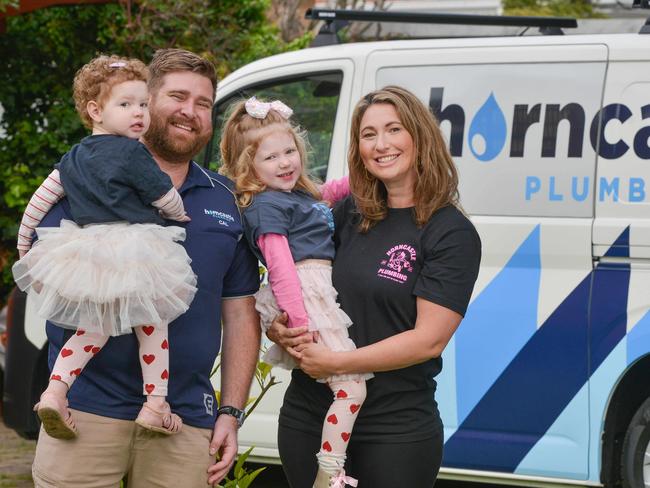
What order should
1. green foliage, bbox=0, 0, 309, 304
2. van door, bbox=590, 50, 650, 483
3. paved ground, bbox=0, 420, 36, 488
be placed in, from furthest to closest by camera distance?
green foliage, bbox=0, 0, 309, 304 < paved ground, bbox=0, 420, 36, 488 < van door, bbox=590, 50, 650, 483

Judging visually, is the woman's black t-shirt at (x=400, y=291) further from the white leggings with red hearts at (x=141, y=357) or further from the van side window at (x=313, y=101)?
the van side window at (x=313, y=101)

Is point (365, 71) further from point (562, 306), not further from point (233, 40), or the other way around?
point (233, 40)

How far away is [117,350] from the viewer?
324 cm

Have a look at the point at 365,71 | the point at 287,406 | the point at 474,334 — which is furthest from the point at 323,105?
the point at 287,406

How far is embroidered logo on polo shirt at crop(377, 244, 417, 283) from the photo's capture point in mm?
3439

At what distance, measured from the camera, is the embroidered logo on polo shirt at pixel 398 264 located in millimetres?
3439

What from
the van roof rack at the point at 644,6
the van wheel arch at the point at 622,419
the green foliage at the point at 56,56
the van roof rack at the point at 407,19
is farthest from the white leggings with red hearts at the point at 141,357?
the green foliage at the point at 56,56

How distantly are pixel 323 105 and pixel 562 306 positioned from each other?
1590 mm

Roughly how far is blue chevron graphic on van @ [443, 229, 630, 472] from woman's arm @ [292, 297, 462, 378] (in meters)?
2.15

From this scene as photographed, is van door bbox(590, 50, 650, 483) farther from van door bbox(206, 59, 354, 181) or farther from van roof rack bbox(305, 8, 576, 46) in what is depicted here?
van door bbox(206, 59, 354, 181)

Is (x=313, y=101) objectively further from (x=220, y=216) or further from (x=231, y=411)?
(x=231, y=411)

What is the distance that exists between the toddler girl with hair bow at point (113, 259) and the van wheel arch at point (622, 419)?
292 cm

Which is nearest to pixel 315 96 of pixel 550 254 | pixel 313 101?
pixel 313 101

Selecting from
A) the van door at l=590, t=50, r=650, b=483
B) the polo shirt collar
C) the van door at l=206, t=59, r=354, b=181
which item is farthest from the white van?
the polo shirt collar
